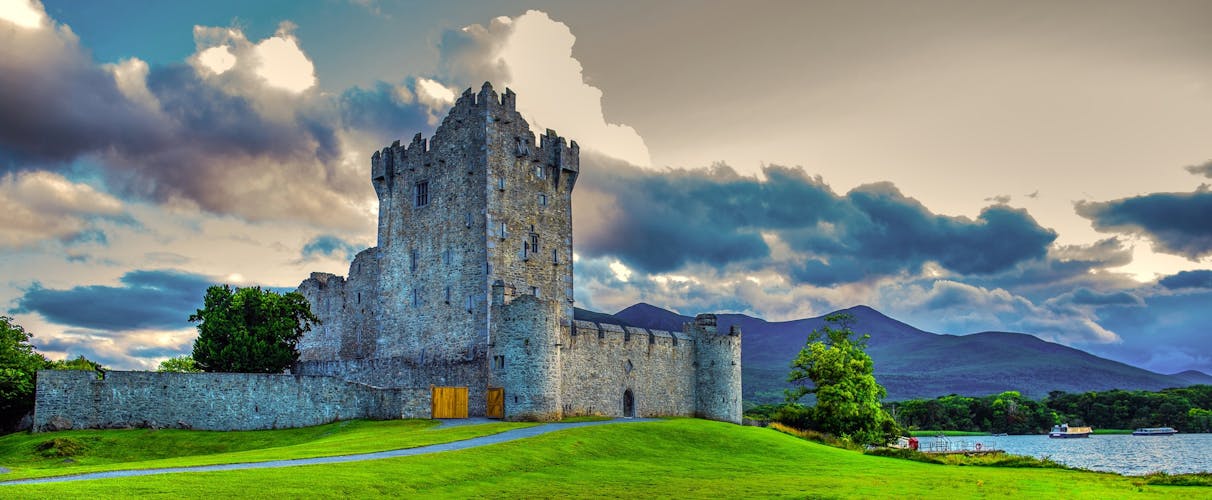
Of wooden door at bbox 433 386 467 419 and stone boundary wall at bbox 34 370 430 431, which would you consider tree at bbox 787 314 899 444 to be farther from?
stone boundary wall at bbox 34 370 430 431

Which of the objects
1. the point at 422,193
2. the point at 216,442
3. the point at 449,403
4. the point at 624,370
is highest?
the point at 422,193

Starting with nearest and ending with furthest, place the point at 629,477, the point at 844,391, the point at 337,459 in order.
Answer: the point at 629,477, the point at 337,459, the point at 844,391

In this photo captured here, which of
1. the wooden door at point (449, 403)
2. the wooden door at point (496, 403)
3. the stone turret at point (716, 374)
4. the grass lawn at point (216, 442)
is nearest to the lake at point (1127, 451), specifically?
the stone turret at point (716, 374)

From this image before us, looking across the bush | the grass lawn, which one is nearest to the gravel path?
the grass lawn

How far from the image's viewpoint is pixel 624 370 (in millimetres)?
59781

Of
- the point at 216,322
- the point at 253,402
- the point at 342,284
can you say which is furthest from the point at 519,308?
the point at 342,284

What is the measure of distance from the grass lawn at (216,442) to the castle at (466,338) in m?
1.87

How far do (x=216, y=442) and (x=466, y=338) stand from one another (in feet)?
55.2

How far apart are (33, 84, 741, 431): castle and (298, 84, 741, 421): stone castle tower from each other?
0.10 metres

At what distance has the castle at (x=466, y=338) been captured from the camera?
163 ft

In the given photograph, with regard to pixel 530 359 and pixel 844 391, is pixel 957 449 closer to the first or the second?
pixel 844 391

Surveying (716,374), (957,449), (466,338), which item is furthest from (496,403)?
(957,449)

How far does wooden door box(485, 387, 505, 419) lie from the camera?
53.2 metres

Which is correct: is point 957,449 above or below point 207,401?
below
